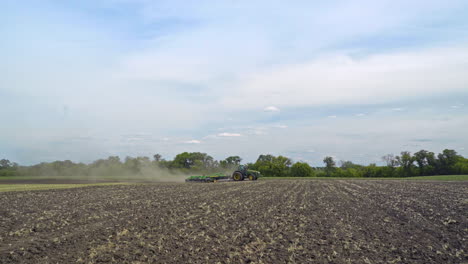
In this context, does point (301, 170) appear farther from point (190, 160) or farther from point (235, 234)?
point (235, 234)

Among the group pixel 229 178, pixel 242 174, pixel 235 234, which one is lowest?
pixel 235 234

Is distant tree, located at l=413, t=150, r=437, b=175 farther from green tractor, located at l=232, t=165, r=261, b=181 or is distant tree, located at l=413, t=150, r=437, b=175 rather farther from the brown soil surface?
the brown soil surface

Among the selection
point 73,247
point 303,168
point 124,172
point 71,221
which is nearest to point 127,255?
point 73,247

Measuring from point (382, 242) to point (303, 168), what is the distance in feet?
282

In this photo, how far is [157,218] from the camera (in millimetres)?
16094

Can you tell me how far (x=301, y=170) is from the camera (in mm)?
95562

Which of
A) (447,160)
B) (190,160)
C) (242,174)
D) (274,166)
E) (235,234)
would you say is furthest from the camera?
(190,160)

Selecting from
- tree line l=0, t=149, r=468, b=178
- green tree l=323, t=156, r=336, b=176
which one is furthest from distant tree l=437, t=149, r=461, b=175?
green tree l=323, t=156, r=336, b=176

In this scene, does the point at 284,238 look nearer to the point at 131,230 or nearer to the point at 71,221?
the point at 131,230

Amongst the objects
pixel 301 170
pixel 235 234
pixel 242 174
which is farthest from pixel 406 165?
pixel 235 234

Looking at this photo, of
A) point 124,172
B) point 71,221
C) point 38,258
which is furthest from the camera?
point 124,172

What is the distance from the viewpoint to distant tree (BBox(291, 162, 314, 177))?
94.7m

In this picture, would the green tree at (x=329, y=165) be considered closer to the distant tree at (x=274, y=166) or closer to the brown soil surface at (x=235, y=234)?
the distant tree at (x=274, y=166)

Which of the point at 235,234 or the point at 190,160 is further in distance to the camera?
the point at 190,160
